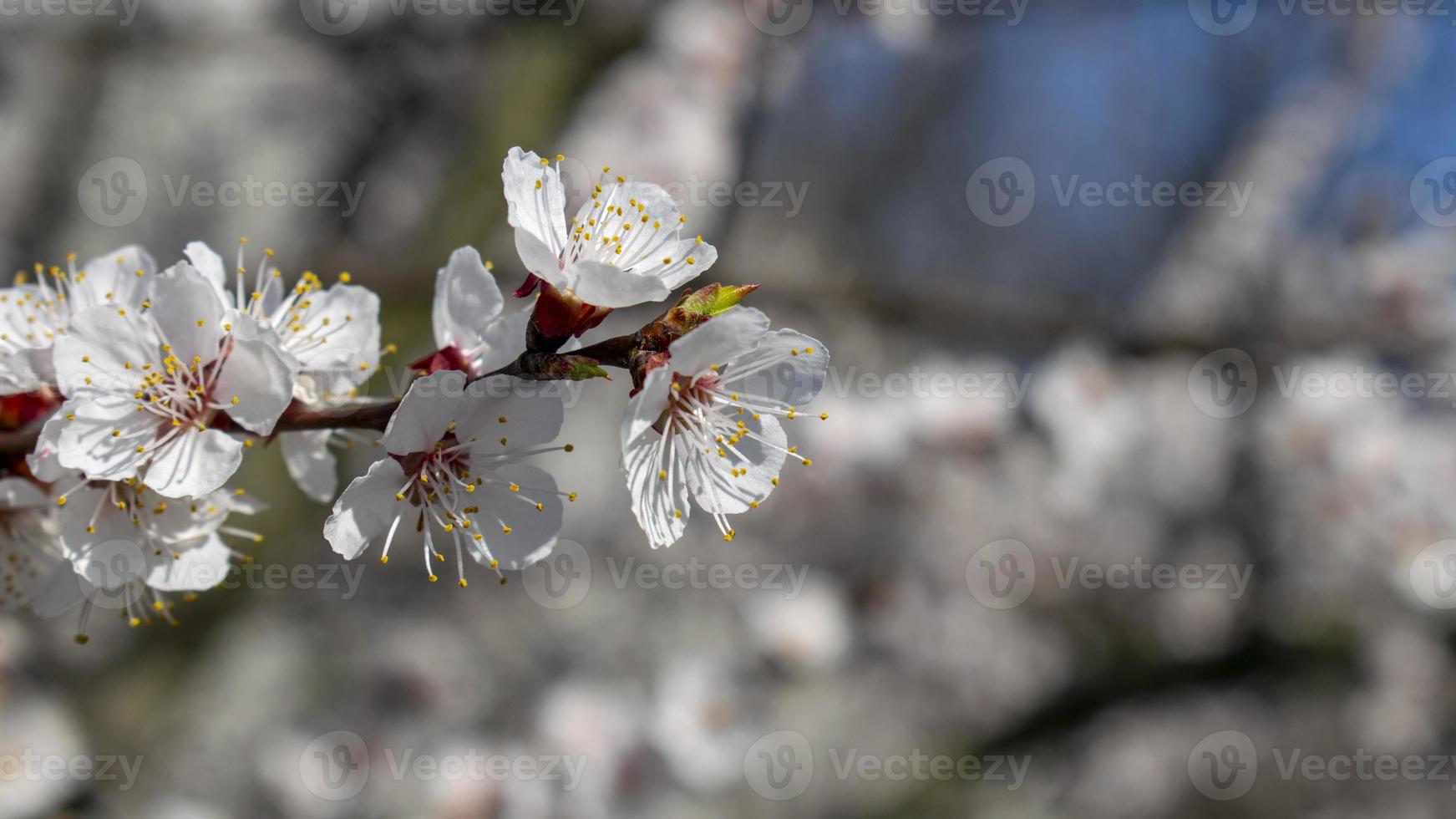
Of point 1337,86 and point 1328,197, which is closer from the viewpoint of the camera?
point 1337,86

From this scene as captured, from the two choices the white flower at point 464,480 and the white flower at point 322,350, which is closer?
the white flower at point 464,480

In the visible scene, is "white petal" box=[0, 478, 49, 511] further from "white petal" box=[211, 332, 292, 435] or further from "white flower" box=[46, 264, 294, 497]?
"white petal" box=[211, 332, 292, 435]

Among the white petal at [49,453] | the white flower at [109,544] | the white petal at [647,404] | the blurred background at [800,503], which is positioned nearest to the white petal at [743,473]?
the white petal at [647,404]

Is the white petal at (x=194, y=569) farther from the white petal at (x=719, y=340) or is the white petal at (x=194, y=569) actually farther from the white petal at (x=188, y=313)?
the white petal at (x=719, y=340)

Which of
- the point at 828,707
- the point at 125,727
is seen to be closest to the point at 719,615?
the point at 828,707

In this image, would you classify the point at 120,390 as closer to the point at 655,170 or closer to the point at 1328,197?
the point at 655,170

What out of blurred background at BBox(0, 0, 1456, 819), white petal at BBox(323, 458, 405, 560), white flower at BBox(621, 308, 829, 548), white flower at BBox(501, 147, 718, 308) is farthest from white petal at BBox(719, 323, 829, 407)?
blurred background at BBox(0, 0, 1456, 819)

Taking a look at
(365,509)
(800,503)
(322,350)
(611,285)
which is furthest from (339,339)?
(800,503)

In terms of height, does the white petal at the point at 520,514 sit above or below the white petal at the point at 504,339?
below
